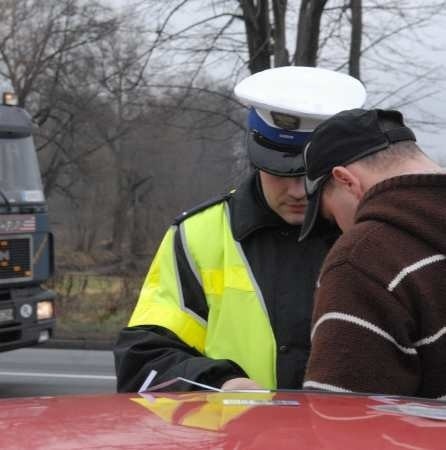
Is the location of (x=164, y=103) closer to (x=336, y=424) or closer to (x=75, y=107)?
(x=75, y=107)

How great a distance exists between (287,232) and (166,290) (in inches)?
14.0

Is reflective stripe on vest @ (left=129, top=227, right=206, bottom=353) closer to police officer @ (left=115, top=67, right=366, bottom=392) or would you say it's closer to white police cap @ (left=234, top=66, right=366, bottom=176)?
police officer @ (left=115, top=67, right=366, bottom=392)

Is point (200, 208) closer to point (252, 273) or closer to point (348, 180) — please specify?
point (252, 273)

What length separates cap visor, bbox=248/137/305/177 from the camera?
2270 mm

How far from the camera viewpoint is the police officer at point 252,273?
7.06 ft

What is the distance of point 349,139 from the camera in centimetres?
167

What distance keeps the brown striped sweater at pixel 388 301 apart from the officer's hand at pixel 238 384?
415 millimetres

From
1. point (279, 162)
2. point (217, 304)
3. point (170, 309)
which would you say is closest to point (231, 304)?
point (217, 304)

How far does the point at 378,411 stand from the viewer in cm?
144

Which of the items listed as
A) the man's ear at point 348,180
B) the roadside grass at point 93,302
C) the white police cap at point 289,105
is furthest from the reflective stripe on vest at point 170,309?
the roadside grass at point 93,302

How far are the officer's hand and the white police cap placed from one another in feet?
1.83

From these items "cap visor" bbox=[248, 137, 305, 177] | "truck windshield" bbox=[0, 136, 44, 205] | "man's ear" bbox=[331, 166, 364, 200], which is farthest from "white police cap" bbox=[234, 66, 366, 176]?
"truck windshield" bbox=[0, 136, 44, 205]

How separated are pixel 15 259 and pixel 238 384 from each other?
6786mm

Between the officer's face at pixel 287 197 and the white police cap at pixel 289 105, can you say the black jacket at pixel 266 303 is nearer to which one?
the officer's face at pixel 287 197
